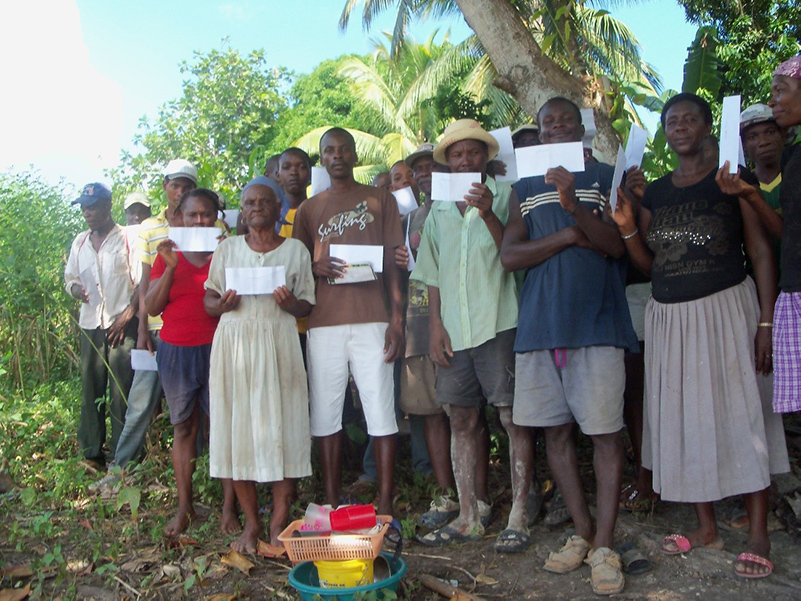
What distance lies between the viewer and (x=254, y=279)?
392 centimetres

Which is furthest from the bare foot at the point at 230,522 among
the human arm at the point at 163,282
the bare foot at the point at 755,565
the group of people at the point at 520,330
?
the bare foot at the point at 755,565

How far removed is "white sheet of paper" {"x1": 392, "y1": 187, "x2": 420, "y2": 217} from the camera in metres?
4.85

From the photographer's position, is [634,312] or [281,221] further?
[281,221]

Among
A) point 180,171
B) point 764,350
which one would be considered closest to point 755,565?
point 764,350

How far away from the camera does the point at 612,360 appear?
3.51 metres

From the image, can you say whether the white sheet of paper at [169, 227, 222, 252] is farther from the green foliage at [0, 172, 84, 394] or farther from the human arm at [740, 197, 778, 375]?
the green foliage at [0, 172, 84, 394]

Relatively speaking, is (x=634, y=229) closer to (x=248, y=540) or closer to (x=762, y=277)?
(x=762, y=277)

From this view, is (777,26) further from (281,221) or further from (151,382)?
(151,382)

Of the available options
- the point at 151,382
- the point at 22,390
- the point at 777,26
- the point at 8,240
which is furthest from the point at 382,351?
the point at 777,26

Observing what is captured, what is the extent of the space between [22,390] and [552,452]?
593 centimetres

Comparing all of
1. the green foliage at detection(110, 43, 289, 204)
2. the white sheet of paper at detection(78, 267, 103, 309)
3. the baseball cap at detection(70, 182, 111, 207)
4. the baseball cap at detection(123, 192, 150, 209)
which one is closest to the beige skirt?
the white sheet of paper at detection(78, 267, 103, 309)

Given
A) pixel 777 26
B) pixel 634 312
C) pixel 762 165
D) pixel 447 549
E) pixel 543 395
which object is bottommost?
pixel 447 549

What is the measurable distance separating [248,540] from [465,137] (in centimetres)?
250

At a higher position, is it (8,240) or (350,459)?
(8,240)
